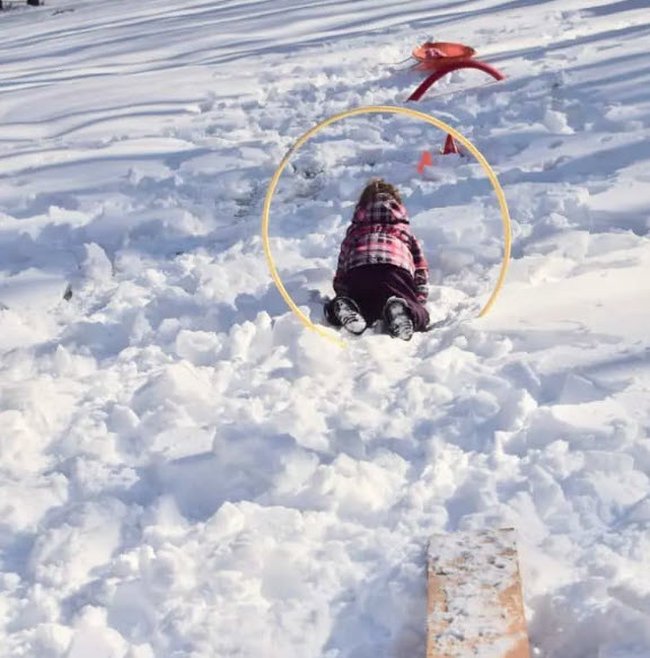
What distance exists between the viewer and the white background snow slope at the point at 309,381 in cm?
295

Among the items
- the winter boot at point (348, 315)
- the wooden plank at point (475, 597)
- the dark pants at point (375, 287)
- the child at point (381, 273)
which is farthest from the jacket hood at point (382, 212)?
the wooden plank at point (475, 597)

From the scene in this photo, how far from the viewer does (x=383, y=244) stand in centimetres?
481

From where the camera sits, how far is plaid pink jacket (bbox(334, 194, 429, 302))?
4.77m

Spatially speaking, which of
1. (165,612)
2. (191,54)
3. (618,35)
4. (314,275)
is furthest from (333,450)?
(191,54)

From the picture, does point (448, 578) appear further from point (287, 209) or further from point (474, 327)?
point (287, 209)

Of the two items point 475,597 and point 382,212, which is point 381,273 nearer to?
point 382,212

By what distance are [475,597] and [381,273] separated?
6.90ft

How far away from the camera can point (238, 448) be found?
3611 millimetres

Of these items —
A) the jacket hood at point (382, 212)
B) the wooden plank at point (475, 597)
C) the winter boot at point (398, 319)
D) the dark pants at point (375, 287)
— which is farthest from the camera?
the jacket hood at point (382, 212)

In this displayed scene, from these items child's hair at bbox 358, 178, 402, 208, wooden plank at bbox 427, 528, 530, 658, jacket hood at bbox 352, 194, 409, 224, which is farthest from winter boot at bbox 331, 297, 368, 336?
wooden plank at bbox 427, 528, 530, 658

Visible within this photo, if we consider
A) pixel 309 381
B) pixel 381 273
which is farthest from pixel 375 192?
pixel 309 381

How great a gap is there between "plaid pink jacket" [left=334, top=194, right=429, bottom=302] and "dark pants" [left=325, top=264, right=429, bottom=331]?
0.12ft

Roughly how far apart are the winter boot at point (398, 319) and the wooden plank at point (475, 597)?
4.64 feet

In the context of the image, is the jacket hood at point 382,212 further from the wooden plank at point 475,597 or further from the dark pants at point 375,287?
the wooden plank at point 475,597
